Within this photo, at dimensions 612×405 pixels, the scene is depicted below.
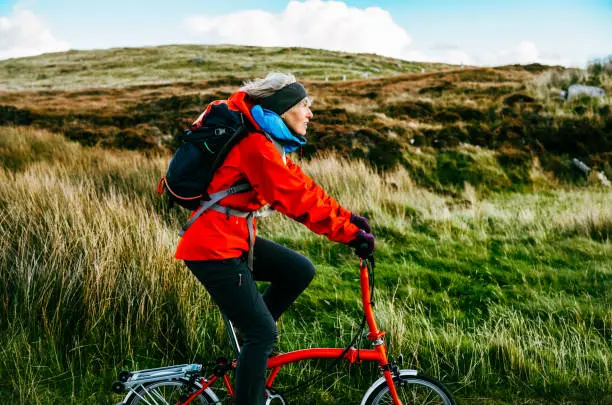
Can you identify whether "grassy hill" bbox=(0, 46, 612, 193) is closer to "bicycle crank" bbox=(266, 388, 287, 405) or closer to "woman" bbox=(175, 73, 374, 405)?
"bicycle crank" bbox=(266, 388, 287, 405)

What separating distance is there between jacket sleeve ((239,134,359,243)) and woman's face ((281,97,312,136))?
30 cm

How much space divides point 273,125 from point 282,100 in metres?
0.21

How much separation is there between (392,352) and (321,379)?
2.12ft

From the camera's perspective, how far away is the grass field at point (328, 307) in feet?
11.9

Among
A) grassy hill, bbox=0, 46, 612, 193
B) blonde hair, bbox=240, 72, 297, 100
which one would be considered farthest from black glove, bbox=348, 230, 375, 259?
grassy hill, bbox=0, 46, 612, 193

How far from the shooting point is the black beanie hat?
2.61 m

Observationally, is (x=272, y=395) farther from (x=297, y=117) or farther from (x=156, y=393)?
(x=297, y=117)

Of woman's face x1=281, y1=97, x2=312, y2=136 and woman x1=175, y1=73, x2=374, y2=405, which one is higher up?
woman's face x1=281, y1=97, x2=312, y2=136

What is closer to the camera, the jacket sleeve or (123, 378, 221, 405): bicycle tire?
the jacket sleeve

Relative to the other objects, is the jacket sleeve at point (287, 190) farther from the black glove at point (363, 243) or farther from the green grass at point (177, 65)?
the green grass at point (177, 65)

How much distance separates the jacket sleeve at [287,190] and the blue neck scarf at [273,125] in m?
0.06

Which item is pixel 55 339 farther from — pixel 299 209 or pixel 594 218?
pixel 594 218

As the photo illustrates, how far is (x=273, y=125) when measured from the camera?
2.49 meters

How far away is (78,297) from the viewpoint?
4195 millimetres
